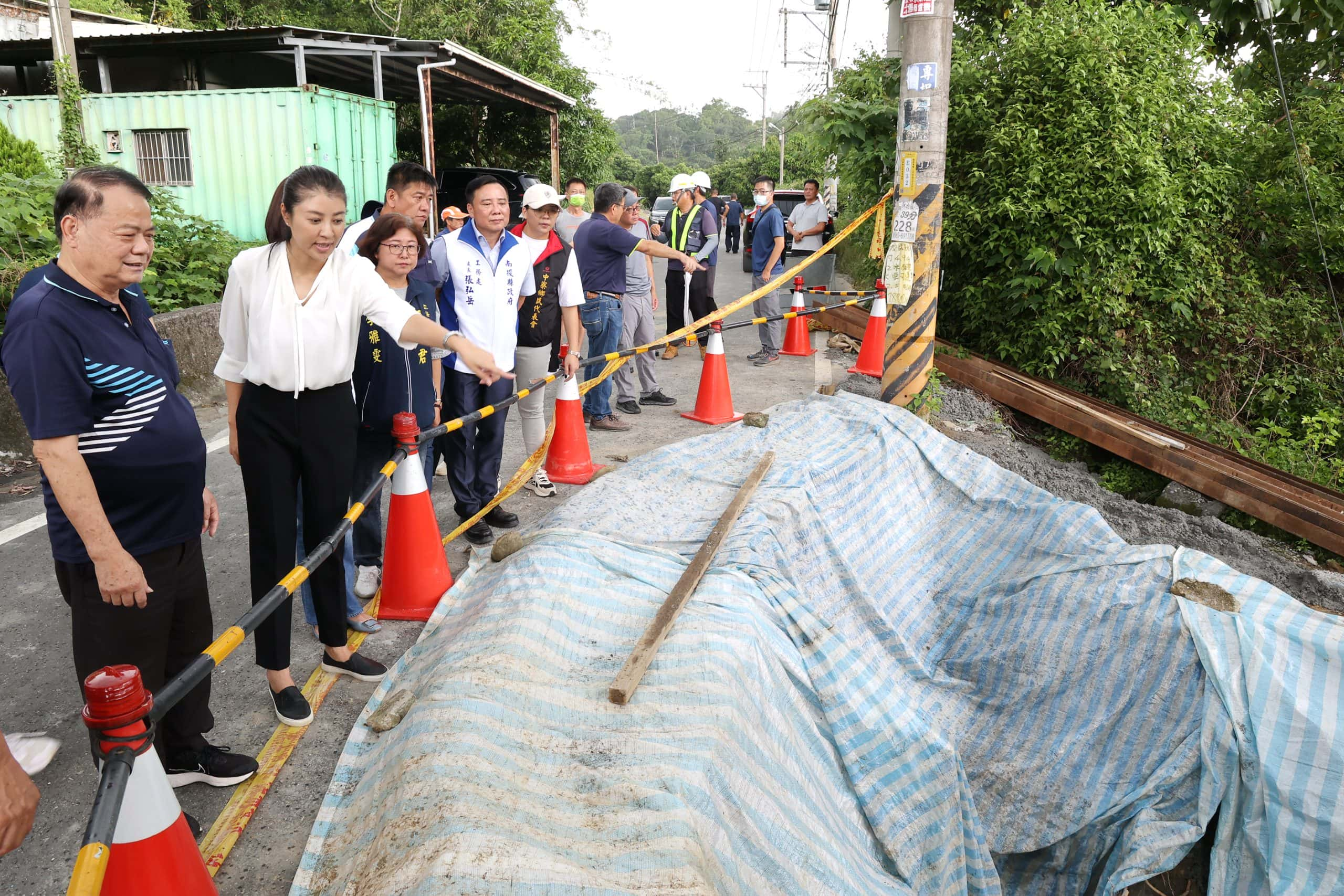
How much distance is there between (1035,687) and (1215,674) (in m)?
0.68

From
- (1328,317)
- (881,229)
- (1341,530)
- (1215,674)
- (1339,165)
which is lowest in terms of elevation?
(1341,530)

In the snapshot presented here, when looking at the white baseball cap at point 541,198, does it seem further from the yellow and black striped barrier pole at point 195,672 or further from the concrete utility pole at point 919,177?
the concrete utility pole at point 919,177

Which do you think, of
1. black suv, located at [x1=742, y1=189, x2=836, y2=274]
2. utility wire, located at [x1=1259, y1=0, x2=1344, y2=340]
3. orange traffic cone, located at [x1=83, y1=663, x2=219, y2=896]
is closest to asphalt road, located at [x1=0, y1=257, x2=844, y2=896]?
orange traffic cone, located at [x1=83, y1=663, x2=219, y2=896]

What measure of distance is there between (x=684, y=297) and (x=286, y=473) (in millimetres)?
7268

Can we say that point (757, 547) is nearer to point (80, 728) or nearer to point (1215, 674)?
point (1215, 674)

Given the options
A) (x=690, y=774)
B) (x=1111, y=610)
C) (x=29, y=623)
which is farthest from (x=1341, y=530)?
(x=29, y=623)

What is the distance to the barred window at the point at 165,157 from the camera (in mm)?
14172

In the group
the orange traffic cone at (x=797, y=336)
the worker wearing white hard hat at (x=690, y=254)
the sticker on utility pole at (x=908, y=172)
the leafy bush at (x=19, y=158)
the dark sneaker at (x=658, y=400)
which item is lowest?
the dark sneaker at (x=658, y=400)

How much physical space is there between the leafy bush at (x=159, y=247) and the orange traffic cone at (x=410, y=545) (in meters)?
3.69

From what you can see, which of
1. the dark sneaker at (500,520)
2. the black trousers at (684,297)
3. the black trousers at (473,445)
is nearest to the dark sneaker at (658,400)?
the black trousers at (684,297)

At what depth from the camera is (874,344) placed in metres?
9.77

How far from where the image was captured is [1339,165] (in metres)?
9.41

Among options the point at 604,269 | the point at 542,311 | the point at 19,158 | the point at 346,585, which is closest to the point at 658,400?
the point at 604,269

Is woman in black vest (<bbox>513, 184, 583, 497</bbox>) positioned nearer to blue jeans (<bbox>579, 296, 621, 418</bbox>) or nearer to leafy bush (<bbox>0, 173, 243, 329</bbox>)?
blue jeans (<bbox>579, 296, 621, 418</bbox>)
